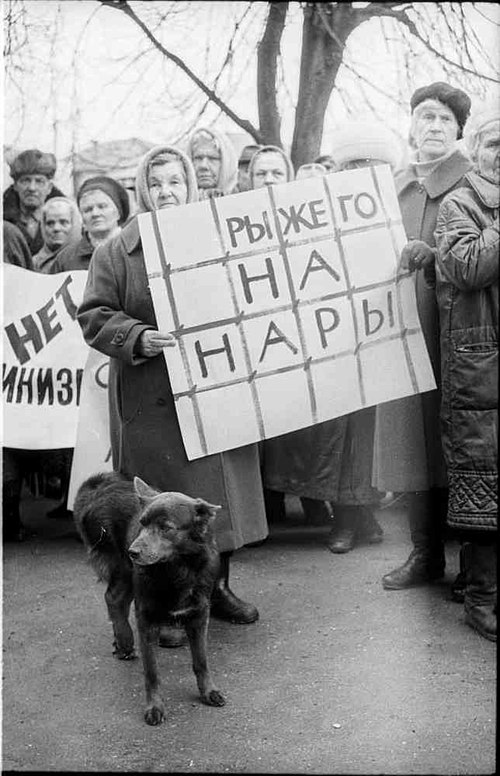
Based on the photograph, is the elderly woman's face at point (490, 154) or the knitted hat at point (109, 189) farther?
the knitted hat at point (109, 189)

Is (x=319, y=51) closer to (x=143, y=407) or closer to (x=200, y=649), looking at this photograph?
(x=143, y=407)

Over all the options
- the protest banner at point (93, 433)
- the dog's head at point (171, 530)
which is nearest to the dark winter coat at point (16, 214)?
the protest banner at point (93, 433)

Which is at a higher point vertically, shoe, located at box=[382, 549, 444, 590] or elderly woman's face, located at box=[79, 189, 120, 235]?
elderly woman's face, located at box=[79, 189, 120, 235]

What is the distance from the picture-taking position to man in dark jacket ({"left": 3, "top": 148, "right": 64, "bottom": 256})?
10.2 ft

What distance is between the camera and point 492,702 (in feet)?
9.66

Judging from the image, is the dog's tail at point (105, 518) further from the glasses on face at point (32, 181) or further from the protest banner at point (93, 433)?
the glasses on face at point (32, 181)

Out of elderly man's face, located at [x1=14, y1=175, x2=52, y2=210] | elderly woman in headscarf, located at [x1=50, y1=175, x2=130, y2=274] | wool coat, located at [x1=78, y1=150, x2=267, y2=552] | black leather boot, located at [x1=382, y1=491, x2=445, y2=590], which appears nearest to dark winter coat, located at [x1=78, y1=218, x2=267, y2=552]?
wool coat, located at [x1=78, y1=150, x2=267, y2=552]

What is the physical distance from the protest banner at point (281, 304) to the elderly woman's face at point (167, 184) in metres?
0.07

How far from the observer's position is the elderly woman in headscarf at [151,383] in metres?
2.99

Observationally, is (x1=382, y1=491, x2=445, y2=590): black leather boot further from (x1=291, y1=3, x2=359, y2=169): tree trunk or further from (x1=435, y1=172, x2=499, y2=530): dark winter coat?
(x1=291, y1=3, x2=359, y2=169): tree trunk

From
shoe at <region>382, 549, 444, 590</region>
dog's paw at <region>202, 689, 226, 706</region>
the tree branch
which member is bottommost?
dog's paw at <region>202, 689, 226, 706</region>

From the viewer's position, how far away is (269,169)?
3000 millimetres

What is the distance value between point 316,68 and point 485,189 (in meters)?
0.58

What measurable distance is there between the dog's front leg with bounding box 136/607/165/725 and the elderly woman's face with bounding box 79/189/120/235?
115 centimetres
